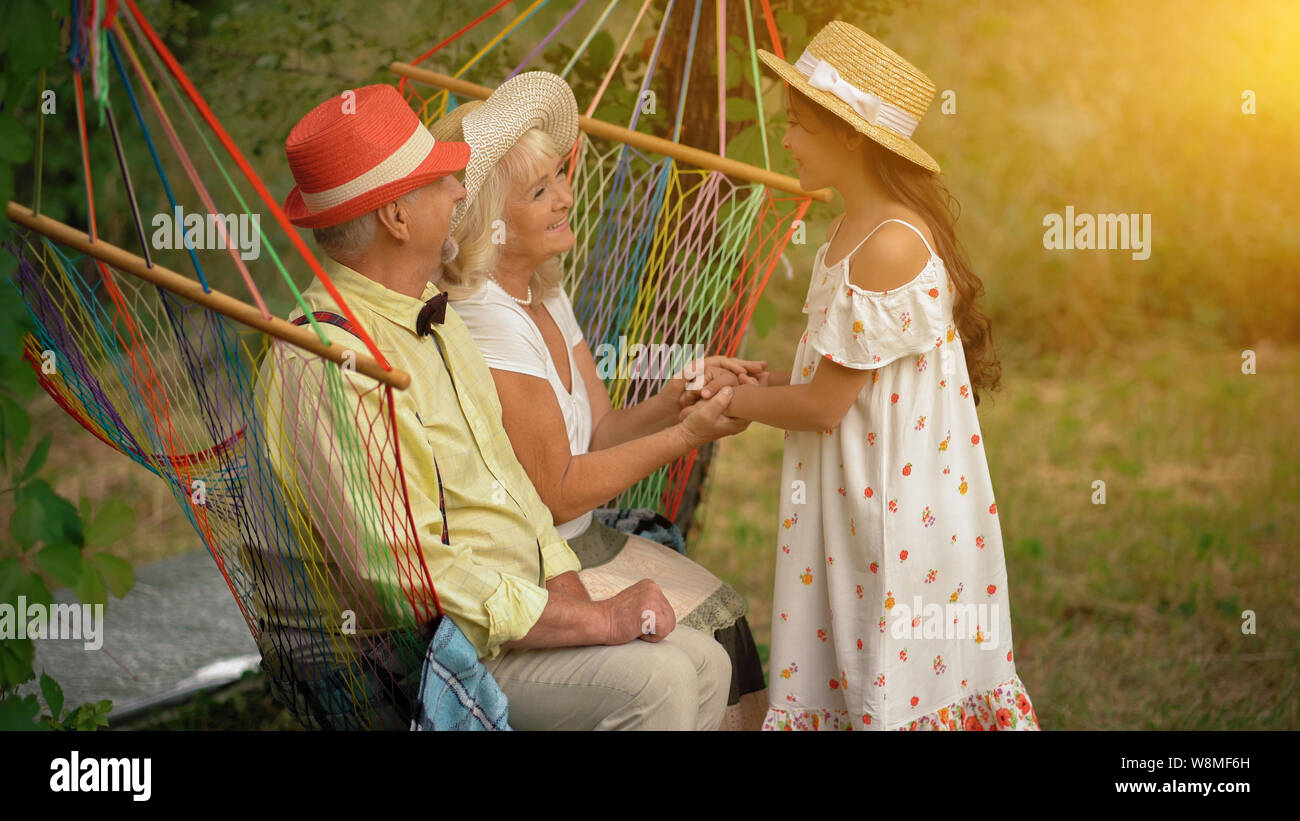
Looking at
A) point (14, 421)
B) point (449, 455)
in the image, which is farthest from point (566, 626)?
point (14, 421)

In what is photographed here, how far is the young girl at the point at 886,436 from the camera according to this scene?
2.19 m

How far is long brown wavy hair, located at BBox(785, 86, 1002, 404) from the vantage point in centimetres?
225

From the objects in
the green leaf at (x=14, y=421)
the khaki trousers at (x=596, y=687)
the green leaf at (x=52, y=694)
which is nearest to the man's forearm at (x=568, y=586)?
the khaki trousers at (x=596, y=687)

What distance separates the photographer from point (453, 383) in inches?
83.8

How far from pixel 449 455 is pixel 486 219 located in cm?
51

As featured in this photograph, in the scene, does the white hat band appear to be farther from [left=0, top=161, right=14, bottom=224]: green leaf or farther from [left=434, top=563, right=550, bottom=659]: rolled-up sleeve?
[left=434, top=563, right=550, bottom=659]: rolled-up sleeve

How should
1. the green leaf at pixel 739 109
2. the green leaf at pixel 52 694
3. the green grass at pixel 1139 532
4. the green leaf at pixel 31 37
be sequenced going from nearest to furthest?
the green leaf at pixel 31 37, the green leaf at pixel 52 694, the green leaf at pixel 739 109, the green grass at pixel 1139 532

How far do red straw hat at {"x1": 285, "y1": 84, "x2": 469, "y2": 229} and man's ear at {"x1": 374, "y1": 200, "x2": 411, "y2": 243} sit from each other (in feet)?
0.06

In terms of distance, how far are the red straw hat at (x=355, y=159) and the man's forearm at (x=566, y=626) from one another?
70 centimetres

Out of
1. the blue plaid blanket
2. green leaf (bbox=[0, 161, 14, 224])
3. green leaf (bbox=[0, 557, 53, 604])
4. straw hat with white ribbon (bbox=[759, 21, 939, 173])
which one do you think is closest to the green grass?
straw hat with white ribbon (bbox=[759, 21, 939, 173])

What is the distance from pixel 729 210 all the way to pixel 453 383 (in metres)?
1.20

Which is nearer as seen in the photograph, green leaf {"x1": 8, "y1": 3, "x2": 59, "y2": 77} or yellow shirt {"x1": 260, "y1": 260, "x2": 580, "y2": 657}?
green leaf {"x1": 8, "y1": 3, "x2": 59, "y2": 77}

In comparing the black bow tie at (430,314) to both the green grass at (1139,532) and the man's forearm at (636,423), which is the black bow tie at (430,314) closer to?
the man's forearm at (636,423)

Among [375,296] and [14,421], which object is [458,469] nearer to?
[375,296]
